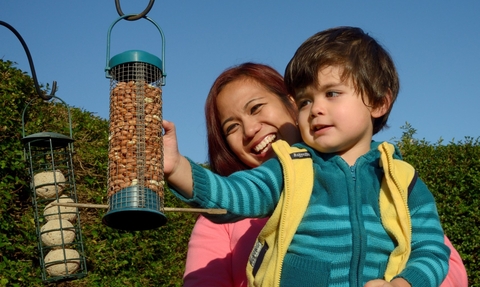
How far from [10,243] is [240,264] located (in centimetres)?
213

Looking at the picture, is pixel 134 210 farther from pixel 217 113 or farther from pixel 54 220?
pixel 54 220

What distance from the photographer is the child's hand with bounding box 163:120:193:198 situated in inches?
78.7

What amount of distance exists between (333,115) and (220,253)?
117cm

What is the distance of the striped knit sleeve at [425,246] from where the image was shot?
2109mm

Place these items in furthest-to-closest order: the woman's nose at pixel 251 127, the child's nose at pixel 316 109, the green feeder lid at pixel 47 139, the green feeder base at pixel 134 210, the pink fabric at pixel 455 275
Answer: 1. the green feeder lid at pixel 47 139
2. the woman's nose at pixel 251 127
3. the pink fabric at pixel 455 275
4. the child's nose at pixel 316 109
5. the green feeder base at pixel 134 210

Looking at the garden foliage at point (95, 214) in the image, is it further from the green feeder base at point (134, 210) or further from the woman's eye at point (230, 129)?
the green feeder base at point (134, 210)

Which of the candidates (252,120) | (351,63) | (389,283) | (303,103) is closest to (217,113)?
(252,120)

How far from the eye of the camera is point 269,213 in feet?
7.44

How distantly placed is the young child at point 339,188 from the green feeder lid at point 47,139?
2165mm

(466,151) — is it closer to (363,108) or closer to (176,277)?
(176,277)

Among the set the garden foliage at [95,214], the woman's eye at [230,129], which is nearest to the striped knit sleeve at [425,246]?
the woman's eye at [230,129]

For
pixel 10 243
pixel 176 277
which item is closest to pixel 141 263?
pixel 176 277

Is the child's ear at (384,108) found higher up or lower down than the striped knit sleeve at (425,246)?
higher up

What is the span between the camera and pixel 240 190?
2102mm
